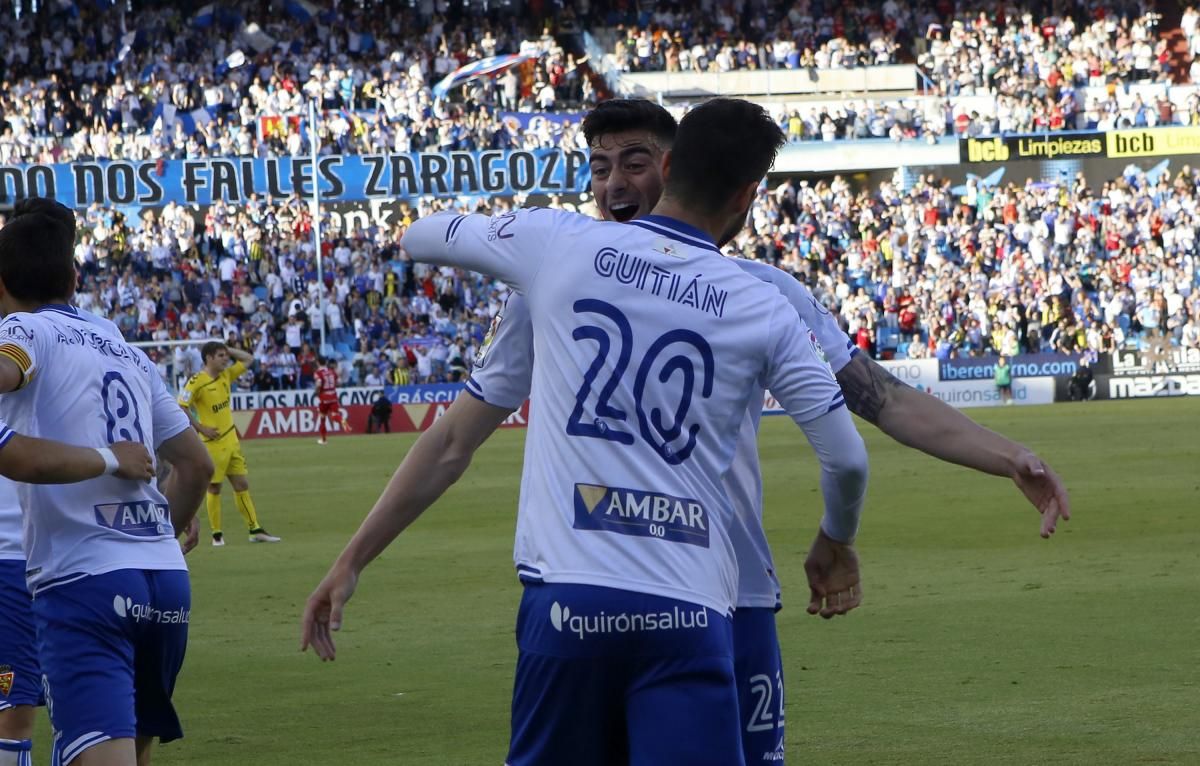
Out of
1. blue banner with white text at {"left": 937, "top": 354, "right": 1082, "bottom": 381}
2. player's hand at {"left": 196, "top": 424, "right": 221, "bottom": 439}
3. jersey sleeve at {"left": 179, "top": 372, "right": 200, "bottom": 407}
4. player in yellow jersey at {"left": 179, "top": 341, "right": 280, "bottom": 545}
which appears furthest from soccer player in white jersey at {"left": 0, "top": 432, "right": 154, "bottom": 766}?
blue banner with white text at {"left": 937, "top": 354, "right": 1082, "bottom": 381}

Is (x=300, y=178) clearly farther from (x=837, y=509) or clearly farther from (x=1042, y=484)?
(x=1042, y=484)

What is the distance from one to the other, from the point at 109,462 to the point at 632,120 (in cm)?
186

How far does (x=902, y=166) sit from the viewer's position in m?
52.4

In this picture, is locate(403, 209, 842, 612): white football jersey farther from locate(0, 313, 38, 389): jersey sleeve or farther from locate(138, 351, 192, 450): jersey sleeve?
locate(138, 351, 192, 450): jersey sleeve

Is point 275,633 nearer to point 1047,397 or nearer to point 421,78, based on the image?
point 1047,397

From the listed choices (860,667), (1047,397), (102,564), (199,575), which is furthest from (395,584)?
(1047,397)

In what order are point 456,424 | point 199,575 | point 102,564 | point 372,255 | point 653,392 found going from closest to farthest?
point 653,392
point 456,424
point 102,564
point 199,575
point 372,255

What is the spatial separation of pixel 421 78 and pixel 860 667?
4393 centimetres

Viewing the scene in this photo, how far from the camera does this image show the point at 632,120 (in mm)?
4969

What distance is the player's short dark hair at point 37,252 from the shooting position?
17.7ft

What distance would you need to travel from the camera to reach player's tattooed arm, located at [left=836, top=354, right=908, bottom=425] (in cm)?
463

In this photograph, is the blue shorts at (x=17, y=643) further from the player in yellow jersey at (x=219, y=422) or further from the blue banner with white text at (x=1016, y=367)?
the blue banner with white text at (x=1016, y=367)

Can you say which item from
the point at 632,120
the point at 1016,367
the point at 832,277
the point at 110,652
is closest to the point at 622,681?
the point at 632,120

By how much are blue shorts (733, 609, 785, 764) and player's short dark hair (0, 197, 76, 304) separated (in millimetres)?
2430
